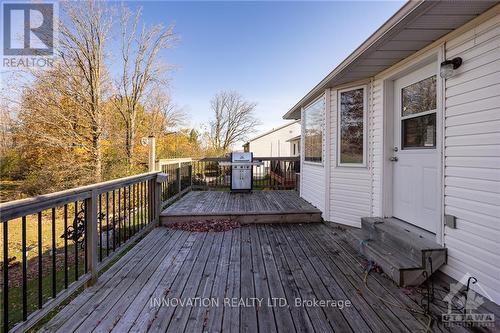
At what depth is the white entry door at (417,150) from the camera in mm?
2506

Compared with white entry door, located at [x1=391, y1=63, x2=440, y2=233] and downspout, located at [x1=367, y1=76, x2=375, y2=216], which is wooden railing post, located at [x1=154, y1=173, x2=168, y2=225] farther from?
white entry door, located at [x1=391, y1=63, x2=440, y2=233]

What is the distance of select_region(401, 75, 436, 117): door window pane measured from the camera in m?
2.54

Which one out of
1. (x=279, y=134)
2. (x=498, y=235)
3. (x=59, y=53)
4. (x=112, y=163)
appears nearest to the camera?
(x=498, y=235)

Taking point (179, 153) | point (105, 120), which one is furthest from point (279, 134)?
point (105, 120)

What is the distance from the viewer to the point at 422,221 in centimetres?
263

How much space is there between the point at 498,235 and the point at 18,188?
11.8 metres

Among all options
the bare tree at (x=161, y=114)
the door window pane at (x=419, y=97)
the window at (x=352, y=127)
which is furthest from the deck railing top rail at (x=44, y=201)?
the bare tree at (x=161, y=114)

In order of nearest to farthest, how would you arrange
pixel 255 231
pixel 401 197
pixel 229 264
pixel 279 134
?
pixel 229 264
pixel 401 197
pixel 255 231
pixel 279 134

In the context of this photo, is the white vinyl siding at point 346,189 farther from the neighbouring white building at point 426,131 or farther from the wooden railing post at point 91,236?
the wooden railing post at point 91,236

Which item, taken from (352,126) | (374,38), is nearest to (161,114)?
(352,126)

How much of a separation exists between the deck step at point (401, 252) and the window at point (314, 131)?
1.81 meters

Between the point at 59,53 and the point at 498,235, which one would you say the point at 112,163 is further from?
the point at 498,235

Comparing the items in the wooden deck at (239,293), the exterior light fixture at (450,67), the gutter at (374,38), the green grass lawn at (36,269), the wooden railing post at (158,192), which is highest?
the gutter at (374,38)

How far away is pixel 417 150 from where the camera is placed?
2.73 m
